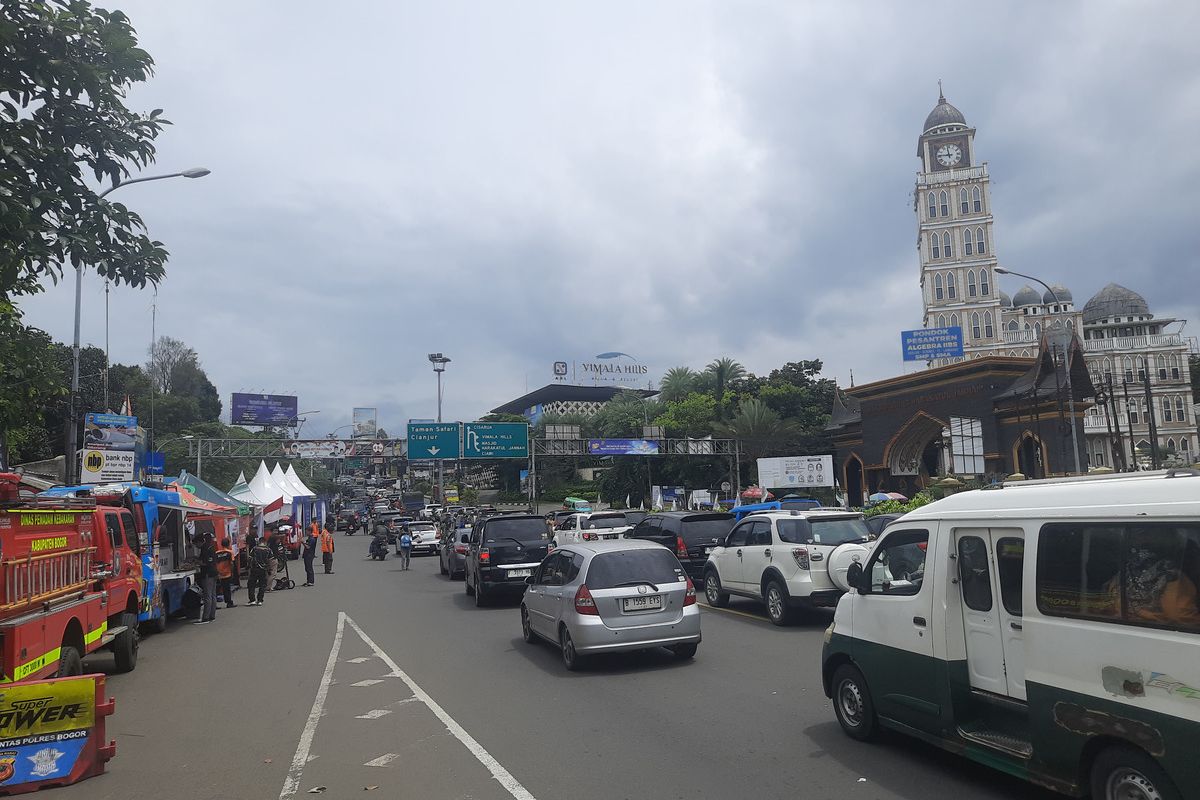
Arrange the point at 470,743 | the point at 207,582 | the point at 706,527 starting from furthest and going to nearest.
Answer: the point at 706,527
the point at 207,582
the point at 470,743

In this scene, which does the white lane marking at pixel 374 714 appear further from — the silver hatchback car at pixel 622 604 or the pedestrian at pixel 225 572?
the pedestrian at pixel 225 572

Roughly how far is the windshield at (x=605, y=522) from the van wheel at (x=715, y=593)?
719 centimetres

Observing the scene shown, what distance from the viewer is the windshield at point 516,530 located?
18344mm

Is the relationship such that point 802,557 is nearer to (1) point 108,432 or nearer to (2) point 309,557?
(2) point 309,557

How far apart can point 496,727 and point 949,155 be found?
96.4 metres

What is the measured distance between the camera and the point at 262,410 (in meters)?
83.6

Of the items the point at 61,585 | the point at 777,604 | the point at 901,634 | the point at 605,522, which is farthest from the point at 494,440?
the point at 901,634

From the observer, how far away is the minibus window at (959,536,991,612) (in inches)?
222

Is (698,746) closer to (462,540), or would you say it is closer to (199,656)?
(199,656)

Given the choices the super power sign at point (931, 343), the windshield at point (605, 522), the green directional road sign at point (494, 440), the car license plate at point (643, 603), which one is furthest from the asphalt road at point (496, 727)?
the super power sign at point (931, 343)

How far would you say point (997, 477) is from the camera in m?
39.0

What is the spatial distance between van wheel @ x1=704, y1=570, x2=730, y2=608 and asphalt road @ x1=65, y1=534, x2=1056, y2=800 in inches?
64.5

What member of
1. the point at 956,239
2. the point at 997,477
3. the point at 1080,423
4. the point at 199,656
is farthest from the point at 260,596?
the point at 956,239

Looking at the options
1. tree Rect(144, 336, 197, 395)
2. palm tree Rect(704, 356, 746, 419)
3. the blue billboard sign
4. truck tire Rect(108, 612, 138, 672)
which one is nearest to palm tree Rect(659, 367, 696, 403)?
palm tree Rect(704, 356, 746, 419)
